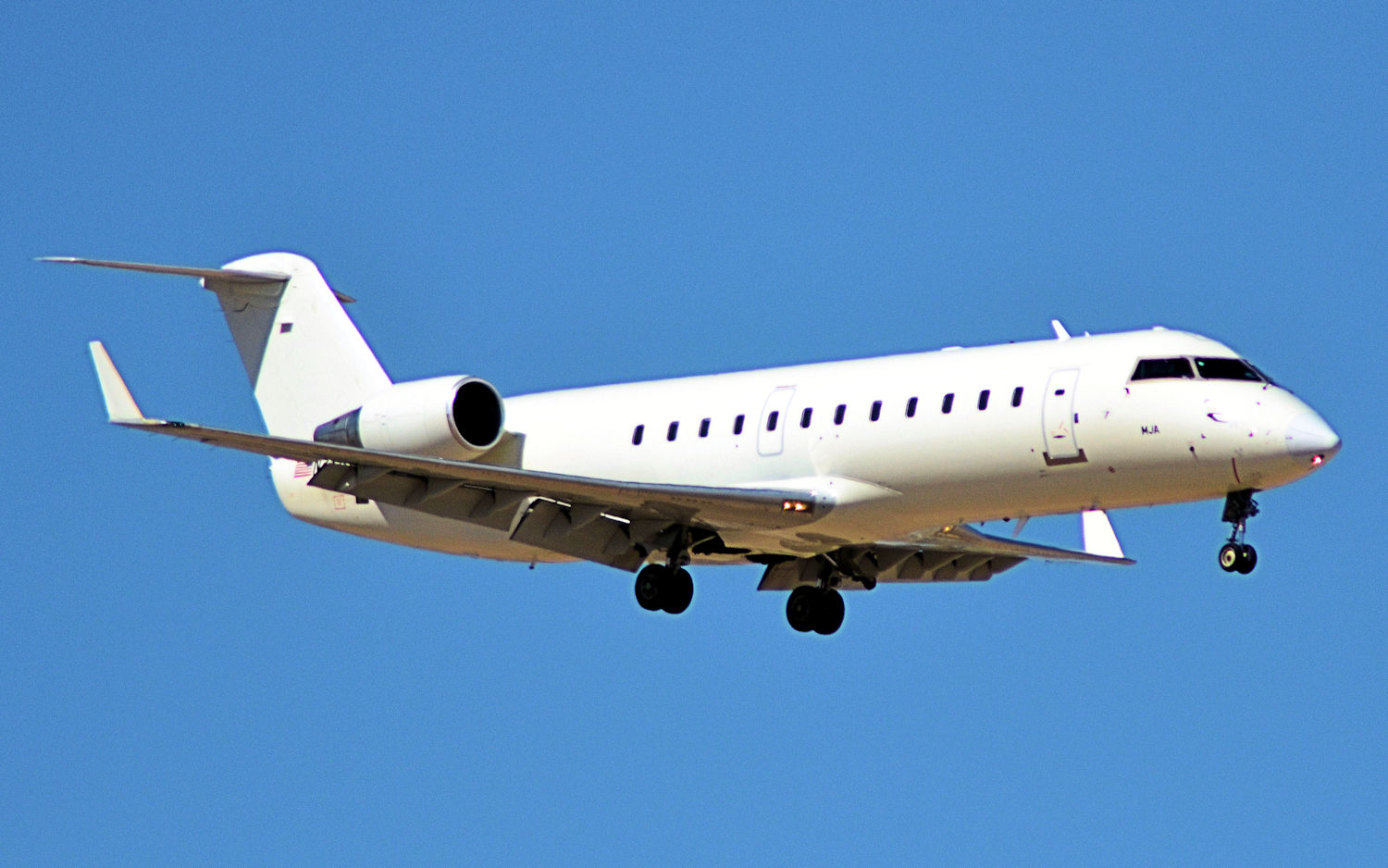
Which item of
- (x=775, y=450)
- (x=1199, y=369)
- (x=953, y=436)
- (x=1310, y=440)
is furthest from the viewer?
(x=775, y=450)

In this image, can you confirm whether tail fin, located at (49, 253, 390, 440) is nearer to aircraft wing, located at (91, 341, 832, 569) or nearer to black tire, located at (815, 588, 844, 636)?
aircraft wing, located at (91, 341, 832, 569)

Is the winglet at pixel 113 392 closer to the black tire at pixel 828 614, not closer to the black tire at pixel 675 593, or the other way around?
the black tire at pixel 675 593

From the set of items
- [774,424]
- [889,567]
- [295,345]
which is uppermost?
[295,345]

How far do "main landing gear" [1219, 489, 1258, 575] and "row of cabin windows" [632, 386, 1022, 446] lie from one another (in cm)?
254

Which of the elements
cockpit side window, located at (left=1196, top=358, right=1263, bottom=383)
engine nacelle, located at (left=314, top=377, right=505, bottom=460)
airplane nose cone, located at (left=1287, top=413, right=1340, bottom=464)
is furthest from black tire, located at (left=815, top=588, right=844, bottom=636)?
airplane nose cone, located at (left=1287, top=413, right=1340, bottom=464)

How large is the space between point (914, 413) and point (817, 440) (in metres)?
1.31

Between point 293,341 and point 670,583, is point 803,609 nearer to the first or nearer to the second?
point 670,583

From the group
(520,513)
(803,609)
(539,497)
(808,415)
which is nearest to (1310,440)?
(808,415)

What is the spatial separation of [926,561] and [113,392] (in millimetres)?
11176

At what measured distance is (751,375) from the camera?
2709cm

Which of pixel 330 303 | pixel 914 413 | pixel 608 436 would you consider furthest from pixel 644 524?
pixel 330 303

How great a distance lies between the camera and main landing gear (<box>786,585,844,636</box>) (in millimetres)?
28938

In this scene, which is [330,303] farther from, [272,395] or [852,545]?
[852,545]

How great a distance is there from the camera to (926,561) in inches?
1174
